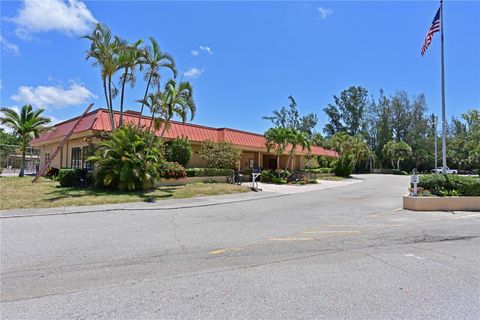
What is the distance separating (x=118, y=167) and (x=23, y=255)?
978 cm

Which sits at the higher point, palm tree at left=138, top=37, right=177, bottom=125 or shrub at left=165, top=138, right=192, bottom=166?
palm tree at left=138, top=37, right=177, bottom=125

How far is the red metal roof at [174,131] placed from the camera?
1870 cm

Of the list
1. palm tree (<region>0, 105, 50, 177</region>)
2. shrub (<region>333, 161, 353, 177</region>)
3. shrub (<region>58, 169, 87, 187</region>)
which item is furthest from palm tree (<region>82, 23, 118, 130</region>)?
shrub (<region>333, 161, 353, 177</region>)

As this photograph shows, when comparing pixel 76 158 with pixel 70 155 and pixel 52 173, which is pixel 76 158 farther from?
pixel 52 173

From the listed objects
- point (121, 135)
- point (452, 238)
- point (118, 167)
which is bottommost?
point (452, 238)

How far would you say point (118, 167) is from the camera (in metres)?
15.1

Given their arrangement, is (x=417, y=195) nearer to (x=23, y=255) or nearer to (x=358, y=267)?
(x=358, y=267)

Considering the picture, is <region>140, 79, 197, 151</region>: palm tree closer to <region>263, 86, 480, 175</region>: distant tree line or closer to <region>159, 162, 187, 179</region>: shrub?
<region>159, 162, 187, 179</region>: shrub

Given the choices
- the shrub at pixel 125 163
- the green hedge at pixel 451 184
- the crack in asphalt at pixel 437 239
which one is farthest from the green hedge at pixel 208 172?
the crack in asphalt at pixel 437 239

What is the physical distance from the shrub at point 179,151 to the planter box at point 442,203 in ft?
45.5

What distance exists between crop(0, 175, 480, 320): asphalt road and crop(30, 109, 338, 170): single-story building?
10691mm

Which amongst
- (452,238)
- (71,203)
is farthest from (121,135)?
(452,238)

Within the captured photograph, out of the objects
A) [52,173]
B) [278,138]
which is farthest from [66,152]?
[278,138]

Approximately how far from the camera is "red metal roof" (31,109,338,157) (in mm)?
18703
